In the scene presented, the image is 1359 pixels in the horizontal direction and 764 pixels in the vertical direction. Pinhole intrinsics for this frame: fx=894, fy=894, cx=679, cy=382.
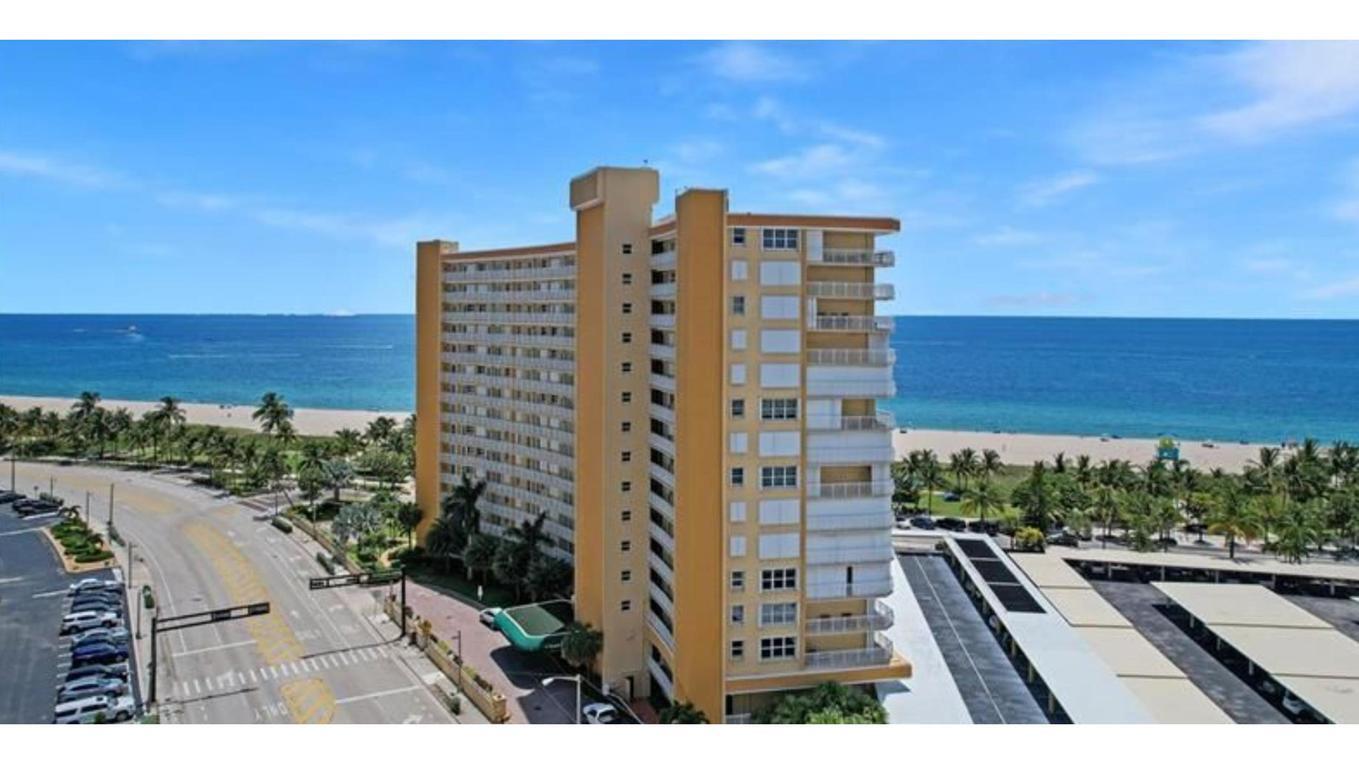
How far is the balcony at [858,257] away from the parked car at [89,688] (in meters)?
40.9

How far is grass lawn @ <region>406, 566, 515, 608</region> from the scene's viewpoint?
61.9 meters

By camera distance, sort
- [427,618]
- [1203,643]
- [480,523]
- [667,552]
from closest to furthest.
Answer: [667,552], [1203,643], [427,618], [480,523]

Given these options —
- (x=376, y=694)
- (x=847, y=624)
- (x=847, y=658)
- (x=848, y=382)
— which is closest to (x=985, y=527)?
(x=847, y=624)

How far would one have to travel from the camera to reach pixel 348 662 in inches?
1998

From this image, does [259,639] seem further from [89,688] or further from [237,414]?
[237,414]

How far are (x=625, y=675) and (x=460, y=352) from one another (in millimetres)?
33422

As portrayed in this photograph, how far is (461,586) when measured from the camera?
65.2m

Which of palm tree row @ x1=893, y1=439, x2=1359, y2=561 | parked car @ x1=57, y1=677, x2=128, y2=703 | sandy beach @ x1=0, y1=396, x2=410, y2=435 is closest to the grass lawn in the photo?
parked car @ x1=57, y1=677, x2=128, y2=703

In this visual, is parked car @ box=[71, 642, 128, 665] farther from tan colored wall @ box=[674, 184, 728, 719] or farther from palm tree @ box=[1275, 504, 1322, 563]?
palm tree @ box=[1275, 504, 1322, 563]

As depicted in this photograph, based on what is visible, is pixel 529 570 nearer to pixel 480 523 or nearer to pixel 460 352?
pixel 480 523

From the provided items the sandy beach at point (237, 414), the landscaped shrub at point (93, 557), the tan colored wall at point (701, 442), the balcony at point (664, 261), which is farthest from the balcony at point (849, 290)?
the sandy beach at point (237, 414)

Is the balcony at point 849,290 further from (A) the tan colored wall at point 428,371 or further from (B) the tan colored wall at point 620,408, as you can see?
(A) the tan colored wall at point 428,371

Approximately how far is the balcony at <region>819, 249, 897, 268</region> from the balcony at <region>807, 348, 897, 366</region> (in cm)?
394

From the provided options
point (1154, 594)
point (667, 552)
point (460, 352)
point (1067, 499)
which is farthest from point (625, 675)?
point (1067, 499)
